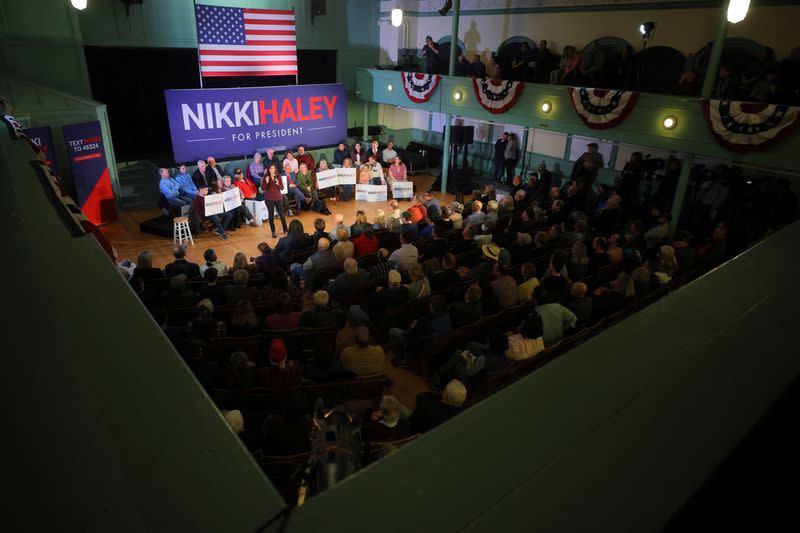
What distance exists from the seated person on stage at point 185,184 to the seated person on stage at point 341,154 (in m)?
4.14

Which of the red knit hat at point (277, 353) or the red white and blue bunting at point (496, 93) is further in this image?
the red white and blue bunting at point (496, 93)

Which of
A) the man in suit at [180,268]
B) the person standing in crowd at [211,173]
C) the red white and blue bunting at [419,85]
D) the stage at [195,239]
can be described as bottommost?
the stage at [195,239]

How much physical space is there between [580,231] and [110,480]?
8.01 meters

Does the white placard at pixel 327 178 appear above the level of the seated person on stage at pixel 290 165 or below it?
below

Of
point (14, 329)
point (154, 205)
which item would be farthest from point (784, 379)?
point (154, 205)

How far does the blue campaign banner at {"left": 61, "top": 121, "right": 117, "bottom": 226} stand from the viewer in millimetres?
9859

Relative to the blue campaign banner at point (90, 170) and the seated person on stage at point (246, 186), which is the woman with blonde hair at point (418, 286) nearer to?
the seated person on stage at point (246, 186)

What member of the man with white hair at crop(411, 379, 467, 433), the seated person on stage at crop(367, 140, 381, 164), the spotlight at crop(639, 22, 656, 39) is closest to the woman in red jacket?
the seated person on stage at crop(367, 140, 381, 164)

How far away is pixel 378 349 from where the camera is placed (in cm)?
488

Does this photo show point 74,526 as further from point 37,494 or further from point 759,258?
point 759,258

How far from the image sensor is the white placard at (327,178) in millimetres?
12133

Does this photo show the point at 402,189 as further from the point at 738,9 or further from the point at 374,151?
the point at 738,9

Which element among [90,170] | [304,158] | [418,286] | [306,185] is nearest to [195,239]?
[90,170]

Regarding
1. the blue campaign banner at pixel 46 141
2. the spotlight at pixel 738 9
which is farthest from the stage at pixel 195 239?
the spotlight at pixel 738 9
